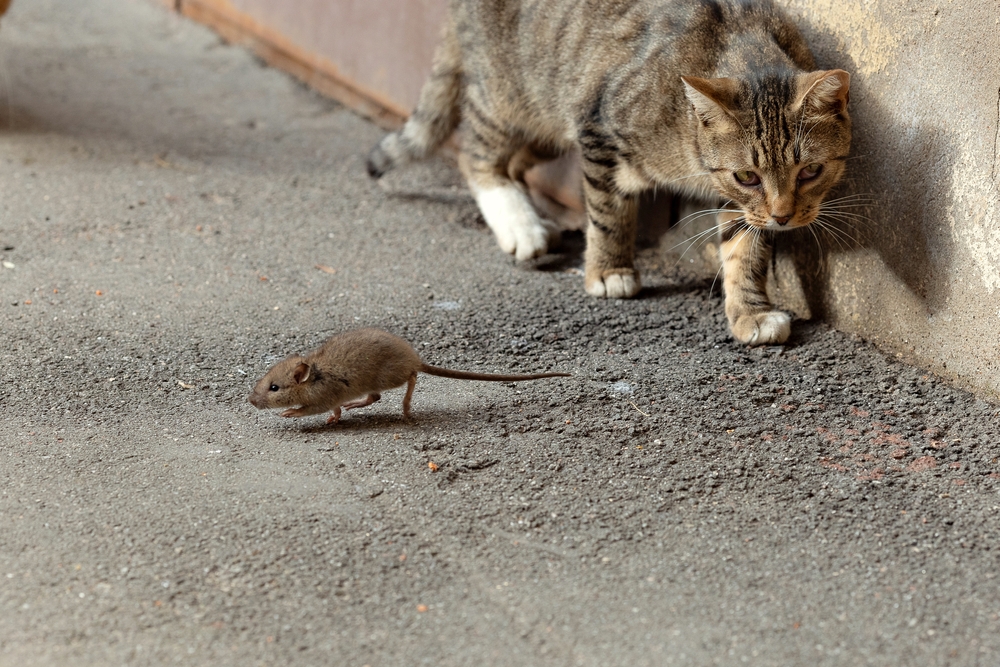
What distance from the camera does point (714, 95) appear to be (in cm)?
350

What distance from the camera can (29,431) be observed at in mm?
3156

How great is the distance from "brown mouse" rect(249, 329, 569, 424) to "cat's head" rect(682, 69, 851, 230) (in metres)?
1.25

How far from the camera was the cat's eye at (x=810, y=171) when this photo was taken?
3.54 meters

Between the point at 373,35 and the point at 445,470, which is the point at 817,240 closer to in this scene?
the point at 445,470

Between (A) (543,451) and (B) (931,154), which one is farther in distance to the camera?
(B) (931,154)

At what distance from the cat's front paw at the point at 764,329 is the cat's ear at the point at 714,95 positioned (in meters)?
0.81

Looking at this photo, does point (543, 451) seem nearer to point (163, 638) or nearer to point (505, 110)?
point (163, 638)

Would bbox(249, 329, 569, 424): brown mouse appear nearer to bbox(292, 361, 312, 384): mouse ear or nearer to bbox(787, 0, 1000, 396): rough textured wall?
bbox(292, 361, 312, 384): mouse ear

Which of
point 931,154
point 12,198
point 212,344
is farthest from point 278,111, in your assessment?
point 931,154

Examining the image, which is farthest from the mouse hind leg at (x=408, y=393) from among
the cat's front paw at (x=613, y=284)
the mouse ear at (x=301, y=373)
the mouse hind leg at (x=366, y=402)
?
the cat's front paw at (x=613, y=284)

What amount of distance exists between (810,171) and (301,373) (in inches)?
75.9

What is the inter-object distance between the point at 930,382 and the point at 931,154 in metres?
0.81

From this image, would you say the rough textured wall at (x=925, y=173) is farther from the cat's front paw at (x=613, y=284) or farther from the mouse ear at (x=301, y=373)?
the mouse ear at (x=301, y=373)

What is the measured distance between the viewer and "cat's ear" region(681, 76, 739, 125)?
3.48 m
